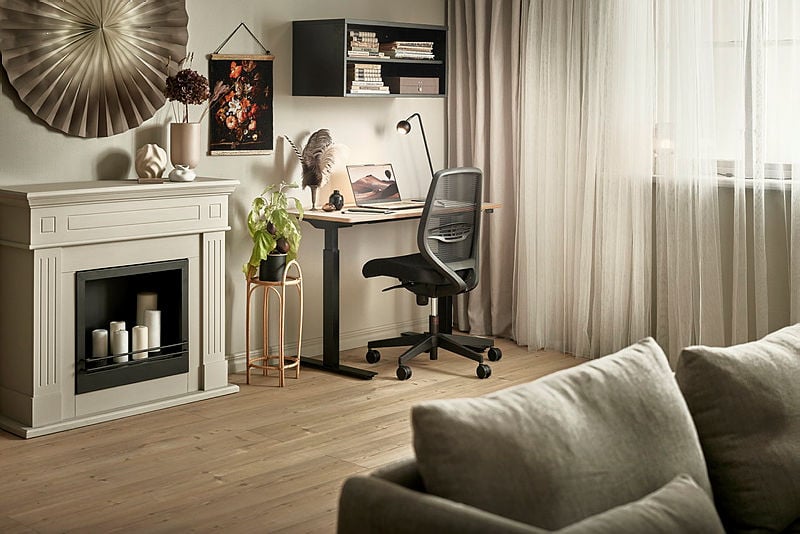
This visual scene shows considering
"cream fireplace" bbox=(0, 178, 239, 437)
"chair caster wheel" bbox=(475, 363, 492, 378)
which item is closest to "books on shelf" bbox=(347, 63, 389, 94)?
"cream fireplace" bbox=(0, 178, 239, 437)

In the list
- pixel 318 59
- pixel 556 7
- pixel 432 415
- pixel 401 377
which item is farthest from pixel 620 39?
pixel 432 415

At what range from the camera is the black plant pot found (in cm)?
512

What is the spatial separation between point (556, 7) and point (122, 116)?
8.03 feet

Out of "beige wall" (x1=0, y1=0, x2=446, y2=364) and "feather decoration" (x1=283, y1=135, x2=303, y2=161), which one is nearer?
"beige wall" (x1=0, y1=0, x2=446, y2=364)

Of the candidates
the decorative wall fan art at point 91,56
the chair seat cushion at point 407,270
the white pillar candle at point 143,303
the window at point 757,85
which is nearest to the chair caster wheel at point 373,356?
the chair seat cushion at point 407,270

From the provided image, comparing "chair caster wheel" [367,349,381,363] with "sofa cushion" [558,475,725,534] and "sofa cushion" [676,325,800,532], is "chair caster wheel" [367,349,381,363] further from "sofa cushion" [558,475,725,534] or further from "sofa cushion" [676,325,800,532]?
"sofa cushion" [558,475,725,534]

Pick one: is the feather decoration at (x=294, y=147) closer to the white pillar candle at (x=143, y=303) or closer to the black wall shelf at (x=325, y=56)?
the black wall shelf at (x=325, y=56)

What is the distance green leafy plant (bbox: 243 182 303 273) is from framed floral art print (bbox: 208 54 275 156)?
0.98 ft

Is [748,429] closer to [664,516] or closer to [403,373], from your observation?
[664,516]

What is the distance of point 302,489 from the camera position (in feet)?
12.3

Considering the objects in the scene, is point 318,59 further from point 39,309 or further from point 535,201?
point 39,309

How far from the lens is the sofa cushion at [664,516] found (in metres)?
1.78

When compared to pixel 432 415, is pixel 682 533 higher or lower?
lower

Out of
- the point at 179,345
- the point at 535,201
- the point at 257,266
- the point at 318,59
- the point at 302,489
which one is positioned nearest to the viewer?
the point at 302,489
